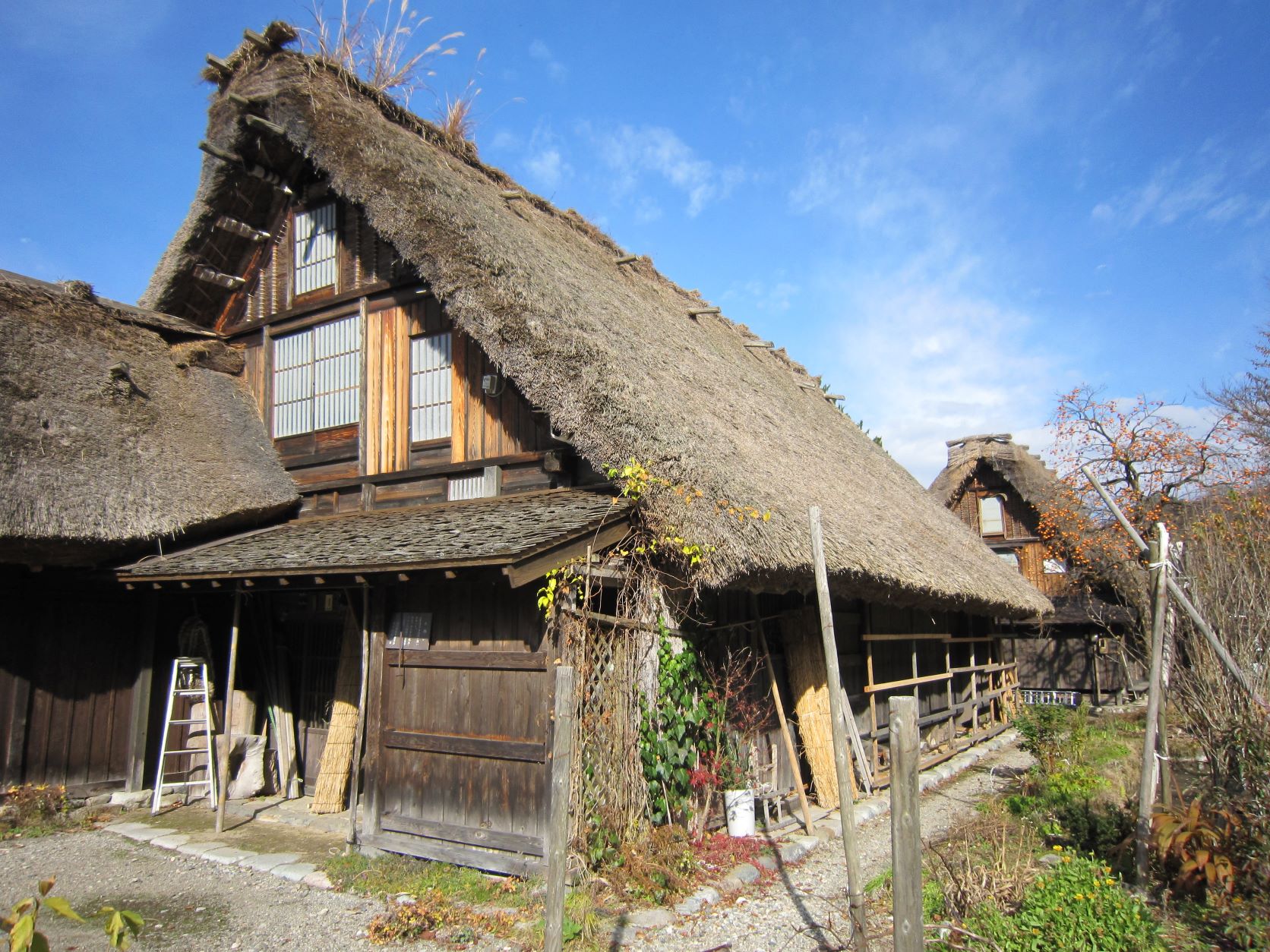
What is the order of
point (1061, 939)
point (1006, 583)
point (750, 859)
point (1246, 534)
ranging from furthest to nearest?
1. point (1006, 583)
2. point (750, 859)
3. point (1246, 534)
4. point (1061, 939)

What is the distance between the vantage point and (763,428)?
429 inches

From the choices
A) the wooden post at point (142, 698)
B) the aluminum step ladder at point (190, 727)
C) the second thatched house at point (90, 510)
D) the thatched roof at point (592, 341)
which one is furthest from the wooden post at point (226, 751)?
the thatched roof at point (592, 341)

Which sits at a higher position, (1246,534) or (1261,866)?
(1246,534)

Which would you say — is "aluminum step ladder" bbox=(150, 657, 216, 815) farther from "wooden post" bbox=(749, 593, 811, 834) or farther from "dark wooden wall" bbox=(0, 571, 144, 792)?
"wooden post" bbox=(749, 593, 811, 834)

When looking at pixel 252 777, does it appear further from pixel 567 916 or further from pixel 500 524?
pixel 567 916

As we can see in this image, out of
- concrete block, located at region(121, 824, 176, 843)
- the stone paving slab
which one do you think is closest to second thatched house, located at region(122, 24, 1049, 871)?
the stone paving slab

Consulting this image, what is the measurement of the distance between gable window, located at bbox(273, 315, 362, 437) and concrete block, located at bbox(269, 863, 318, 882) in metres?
4.77

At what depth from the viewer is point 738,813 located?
294 inches

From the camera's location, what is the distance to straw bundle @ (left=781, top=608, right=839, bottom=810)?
355 inches

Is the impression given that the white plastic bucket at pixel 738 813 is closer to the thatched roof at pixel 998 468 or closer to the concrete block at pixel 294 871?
the concrete block at pixel 294 871

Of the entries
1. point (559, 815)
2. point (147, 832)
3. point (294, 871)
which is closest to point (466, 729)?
point (294, 871)

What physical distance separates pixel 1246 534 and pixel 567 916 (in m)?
5.40

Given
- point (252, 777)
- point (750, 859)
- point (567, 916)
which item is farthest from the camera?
point (252, 777)

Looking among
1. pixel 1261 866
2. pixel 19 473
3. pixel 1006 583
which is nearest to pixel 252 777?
pixel 19 473
